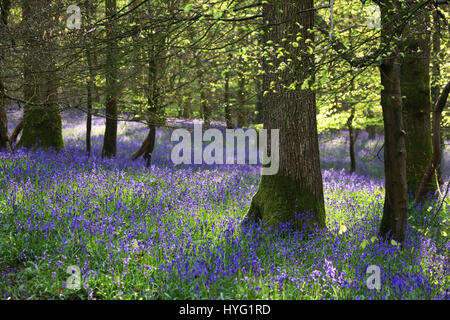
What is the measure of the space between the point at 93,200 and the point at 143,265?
7.61ft

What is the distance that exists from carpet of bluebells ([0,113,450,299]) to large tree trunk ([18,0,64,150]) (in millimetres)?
1637

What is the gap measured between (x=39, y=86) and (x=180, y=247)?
5117 millimetres

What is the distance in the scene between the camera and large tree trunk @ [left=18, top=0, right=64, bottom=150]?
522cm

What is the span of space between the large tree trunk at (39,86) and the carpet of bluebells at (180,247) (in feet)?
5.37

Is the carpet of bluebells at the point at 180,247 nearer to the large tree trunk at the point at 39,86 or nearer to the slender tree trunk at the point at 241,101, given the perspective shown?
the large tree trunk at the point at 39,86

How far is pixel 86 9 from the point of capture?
5.56 m

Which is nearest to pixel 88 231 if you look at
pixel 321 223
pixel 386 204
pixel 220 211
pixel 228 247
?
pixel 228 247

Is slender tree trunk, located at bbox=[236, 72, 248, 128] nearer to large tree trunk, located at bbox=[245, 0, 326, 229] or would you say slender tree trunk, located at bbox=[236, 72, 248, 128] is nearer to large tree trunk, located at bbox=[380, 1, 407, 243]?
large tree trunk, located at bbox=[245, 0, 326, 229]

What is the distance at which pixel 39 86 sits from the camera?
710 centimetres

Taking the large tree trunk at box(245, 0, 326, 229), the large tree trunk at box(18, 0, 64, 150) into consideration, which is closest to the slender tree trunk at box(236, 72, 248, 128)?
the large tree trunk at box(245, 0, 326, 229)

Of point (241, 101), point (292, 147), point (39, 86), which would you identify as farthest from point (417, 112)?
point (39, 86)

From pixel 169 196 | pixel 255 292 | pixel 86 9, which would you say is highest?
pixel 86 9

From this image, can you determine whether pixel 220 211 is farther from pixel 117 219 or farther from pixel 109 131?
pixel 109 131

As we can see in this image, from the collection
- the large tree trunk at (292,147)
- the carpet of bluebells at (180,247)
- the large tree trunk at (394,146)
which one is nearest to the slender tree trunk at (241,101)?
the large tree trunk at (292,147)
